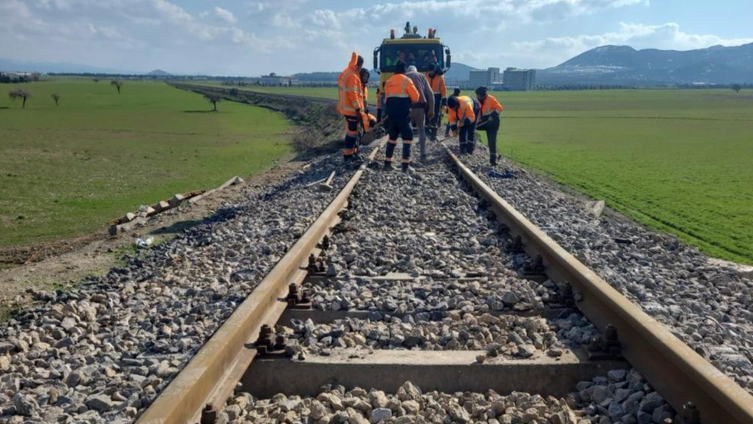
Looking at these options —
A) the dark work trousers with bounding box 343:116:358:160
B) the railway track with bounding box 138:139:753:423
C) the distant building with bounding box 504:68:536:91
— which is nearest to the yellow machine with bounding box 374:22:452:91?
the dark work trousers with bounding box 343:116:358:160

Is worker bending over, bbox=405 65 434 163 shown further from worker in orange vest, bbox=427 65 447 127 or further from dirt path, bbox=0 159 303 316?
dirt path, bbox=0 159 303 316

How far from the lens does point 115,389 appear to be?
122 inches

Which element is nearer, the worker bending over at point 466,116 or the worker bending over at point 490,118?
the worker bending over at point 490,118

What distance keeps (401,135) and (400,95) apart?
2.23ft

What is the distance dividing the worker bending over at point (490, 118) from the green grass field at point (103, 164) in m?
6.54

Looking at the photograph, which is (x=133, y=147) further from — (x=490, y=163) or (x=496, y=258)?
(x=496, y=258)

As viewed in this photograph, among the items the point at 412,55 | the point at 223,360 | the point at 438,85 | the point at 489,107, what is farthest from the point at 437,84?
the point at 223,360

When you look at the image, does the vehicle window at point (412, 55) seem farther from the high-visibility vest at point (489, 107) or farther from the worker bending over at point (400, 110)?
the worker bending over at point (400, 110)

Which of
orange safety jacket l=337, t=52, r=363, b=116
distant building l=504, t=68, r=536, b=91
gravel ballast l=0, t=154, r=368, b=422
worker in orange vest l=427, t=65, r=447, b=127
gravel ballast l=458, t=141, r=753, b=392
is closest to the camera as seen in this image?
gravel ballast l=0, t=154, r=368, b=422

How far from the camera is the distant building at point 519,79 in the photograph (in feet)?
587

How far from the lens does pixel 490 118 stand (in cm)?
1369

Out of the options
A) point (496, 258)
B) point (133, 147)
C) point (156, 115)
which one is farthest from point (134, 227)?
point (156, 115)

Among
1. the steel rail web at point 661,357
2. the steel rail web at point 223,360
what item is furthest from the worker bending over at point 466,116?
the steel rail web at point 223,360

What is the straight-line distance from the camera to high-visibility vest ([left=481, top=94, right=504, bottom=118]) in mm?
13758
